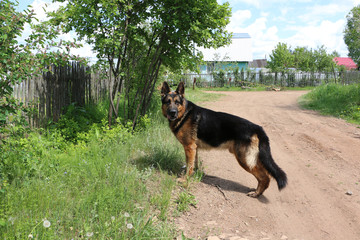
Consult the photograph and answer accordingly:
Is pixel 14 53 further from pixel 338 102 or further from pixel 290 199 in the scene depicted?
pixel 338 102

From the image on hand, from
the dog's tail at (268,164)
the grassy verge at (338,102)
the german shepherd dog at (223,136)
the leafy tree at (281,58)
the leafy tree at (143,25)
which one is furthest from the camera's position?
the leafy tree at (281,58)

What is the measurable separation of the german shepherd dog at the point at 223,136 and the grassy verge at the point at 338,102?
754 centimetres

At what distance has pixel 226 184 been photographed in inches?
212

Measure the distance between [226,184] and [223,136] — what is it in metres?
1.10

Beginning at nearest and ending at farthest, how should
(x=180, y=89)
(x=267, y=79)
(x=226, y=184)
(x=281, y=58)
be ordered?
(x=180, y=89)
(x=226, y=184)
(x=267, y=79)
(x=281, y=58)

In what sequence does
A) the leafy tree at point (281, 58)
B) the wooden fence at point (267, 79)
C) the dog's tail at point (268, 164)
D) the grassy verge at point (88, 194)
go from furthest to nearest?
1. the leafy tree at point (281, 58)
2. the wooden fence at point (267, 79)
3. the dog's tail at point (268, 164)
4. the grassy verge at point (88, 194)

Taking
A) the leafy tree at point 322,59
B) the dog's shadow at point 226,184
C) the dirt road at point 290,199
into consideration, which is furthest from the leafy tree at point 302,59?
the dog's shadow at point 226,184

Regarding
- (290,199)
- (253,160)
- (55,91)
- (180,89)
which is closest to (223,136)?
(253,160)

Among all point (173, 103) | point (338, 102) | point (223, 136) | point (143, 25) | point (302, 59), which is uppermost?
point (302, 59)

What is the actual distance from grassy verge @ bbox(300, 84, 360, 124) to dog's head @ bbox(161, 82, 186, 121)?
8.25m

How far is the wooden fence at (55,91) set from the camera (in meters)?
7.09

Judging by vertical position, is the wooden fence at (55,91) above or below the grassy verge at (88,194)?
above

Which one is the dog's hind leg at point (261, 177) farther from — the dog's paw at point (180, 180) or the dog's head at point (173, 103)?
the dog's head at point (173, 103)

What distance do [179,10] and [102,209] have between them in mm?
5015
